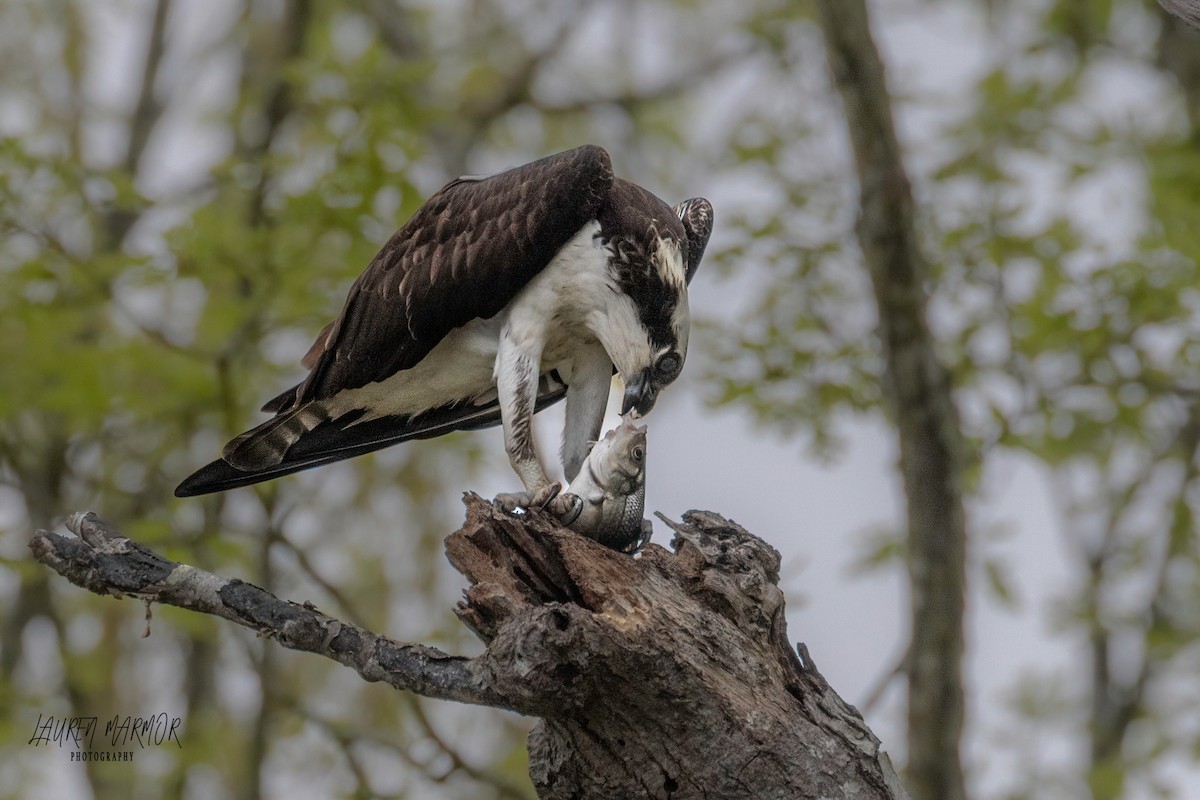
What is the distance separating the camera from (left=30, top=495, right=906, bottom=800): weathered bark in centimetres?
385

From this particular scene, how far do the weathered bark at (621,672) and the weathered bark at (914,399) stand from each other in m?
2.66

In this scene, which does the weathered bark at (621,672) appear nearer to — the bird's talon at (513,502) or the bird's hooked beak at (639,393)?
the bird's talon at (513,502)

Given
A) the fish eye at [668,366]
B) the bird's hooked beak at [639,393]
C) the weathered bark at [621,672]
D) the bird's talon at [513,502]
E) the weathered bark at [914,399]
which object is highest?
the weathered bark at [914,399]

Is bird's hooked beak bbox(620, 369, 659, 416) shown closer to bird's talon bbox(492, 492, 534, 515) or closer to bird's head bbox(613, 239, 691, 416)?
bird's head bbox(613, 239, 691, 416)

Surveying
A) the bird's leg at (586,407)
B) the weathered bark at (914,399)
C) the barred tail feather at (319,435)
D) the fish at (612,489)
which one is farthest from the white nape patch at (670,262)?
the weathered bark at (914,399)

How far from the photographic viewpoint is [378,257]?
5.70 meters

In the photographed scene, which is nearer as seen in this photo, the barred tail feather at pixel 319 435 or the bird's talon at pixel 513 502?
the bird's talon at pixel 513 502

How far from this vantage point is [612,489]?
477cm

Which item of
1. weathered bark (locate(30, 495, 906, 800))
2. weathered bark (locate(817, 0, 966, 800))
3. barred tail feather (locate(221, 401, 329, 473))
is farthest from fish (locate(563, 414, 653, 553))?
weathered bark (locate(817, 0, 966, 800))

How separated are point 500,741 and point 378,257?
586cm

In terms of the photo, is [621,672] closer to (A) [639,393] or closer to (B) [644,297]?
(A) [639,393]

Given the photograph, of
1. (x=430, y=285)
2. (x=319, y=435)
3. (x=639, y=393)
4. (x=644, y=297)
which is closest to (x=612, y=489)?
(x=639, y=393)

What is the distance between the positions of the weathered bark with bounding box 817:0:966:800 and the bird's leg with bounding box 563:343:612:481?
1.84 m

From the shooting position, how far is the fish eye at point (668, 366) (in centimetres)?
521
